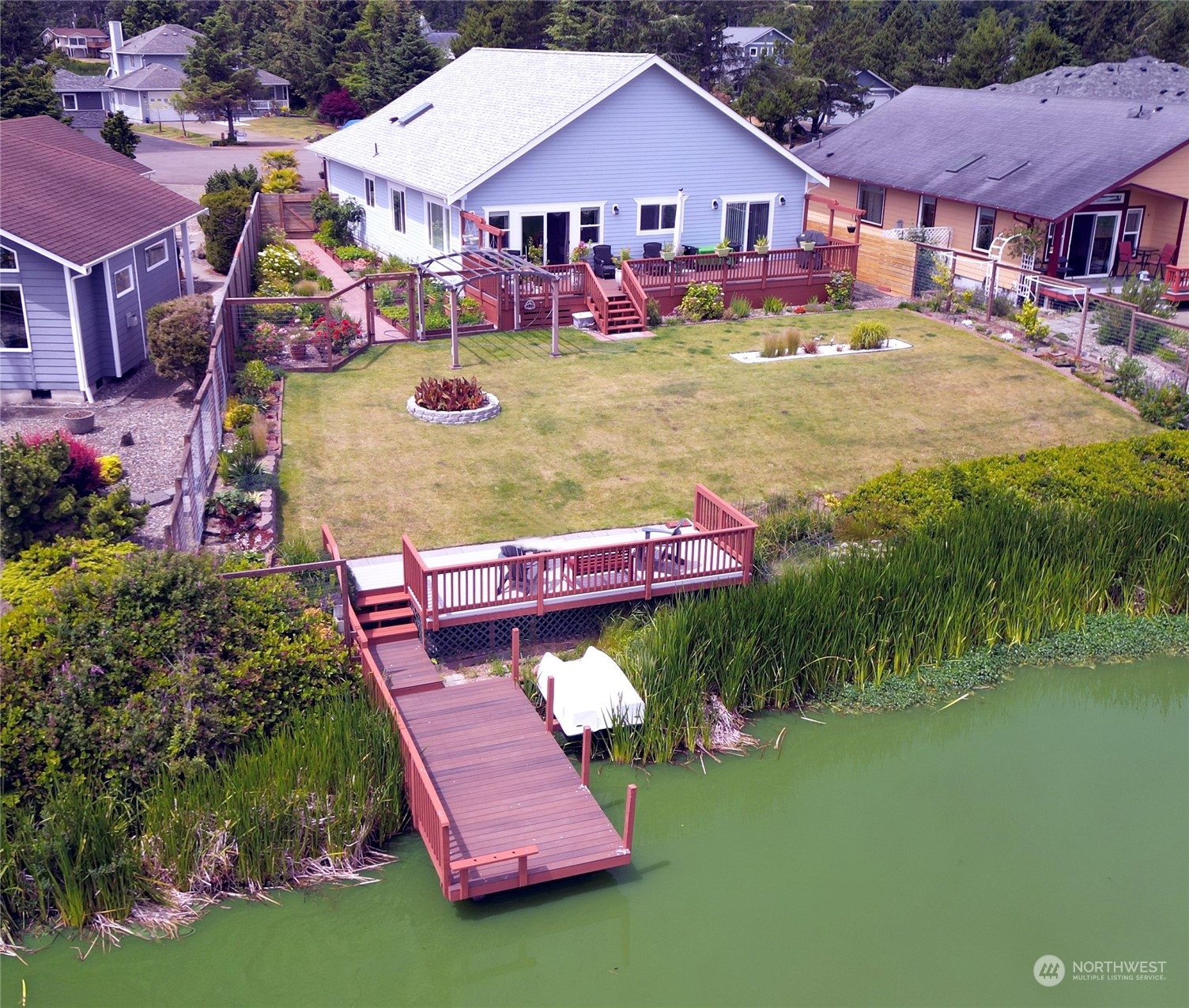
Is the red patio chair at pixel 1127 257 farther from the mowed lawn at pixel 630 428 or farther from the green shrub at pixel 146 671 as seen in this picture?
the green shrub at pixel 146 671

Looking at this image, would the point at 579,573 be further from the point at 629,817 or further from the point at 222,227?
the point at 222,227

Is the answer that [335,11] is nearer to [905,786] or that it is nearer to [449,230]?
[449,230]

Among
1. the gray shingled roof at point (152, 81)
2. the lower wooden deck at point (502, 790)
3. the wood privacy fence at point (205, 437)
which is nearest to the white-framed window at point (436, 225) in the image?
the wood privacy fence at point (205, 437)

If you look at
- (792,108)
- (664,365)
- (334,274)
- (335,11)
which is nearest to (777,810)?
(664,365)

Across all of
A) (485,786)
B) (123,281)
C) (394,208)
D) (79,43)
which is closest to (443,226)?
(394,208)

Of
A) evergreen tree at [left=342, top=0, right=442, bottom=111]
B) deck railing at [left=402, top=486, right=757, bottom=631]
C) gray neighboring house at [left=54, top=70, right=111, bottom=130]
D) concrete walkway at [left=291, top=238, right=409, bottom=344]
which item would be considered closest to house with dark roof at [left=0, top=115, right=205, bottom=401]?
concrete walkway at [left=291, top=238, right=409, bottom=344]

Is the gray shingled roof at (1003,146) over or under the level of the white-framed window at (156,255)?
over

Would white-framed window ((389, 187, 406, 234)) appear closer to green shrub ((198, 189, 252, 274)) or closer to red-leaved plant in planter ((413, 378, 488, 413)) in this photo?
green shrub ((198, 189, 252, 274))
